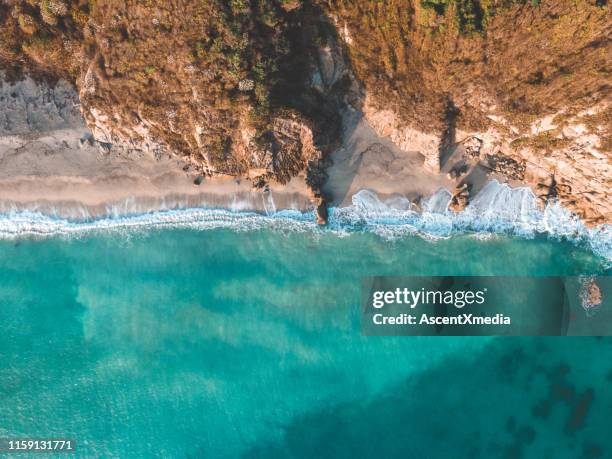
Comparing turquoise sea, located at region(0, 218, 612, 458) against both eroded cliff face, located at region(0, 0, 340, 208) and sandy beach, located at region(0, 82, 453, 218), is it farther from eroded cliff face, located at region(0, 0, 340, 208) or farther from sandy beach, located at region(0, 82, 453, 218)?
eroded cliff face, located at region(0, 0, 340, 208)

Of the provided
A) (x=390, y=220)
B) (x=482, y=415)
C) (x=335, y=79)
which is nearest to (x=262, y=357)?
(x=390, y=220)

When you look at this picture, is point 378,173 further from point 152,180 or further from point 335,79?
point 152,180

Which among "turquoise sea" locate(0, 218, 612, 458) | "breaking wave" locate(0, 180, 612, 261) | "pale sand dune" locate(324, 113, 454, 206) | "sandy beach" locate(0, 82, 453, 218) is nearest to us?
"sandy beach" locate(0, 82, 453, 218)

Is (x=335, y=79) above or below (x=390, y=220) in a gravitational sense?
above

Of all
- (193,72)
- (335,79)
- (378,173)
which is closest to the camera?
(193,72)

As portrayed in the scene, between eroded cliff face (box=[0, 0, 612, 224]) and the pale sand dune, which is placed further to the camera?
the pale sand dune

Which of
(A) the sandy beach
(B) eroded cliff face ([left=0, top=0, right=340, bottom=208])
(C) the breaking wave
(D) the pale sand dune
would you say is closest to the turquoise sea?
(C) the breaking wave

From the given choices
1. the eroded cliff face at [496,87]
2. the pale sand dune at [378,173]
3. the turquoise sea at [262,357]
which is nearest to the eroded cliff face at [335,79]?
the eroded cliff face at [496,87]
